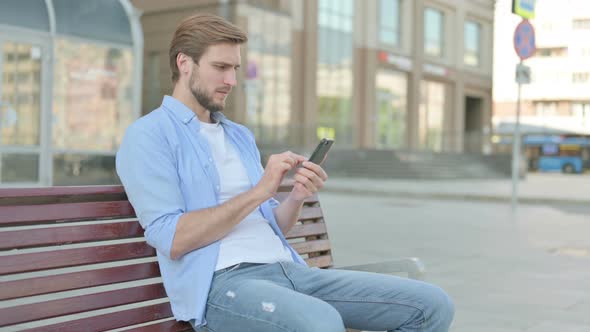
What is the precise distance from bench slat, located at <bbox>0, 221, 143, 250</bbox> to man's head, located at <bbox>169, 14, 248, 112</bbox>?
1.77 feet

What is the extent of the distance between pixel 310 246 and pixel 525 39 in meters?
11.6

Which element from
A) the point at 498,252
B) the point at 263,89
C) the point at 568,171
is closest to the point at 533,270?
the point at 498,252

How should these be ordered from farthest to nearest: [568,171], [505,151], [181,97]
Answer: [568,171] → [505,151] → [181,97]

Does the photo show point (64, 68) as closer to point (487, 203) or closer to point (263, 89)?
point (487, 203)

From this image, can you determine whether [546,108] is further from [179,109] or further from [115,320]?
[115,320]

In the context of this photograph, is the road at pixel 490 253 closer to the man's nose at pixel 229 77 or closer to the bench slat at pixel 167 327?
the bench slat at pixel 167 327

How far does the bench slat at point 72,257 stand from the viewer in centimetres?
234

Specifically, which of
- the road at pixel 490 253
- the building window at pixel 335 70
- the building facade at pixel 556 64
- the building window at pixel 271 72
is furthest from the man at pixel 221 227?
the building facade at pixel 556 64

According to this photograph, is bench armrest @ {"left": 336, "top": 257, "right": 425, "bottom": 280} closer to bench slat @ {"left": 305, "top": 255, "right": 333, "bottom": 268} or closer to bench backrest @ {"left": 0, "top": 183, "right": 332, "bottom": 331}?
bench slat @ {"left": 305, "top": 255, "right": 333, "bottom": 268}

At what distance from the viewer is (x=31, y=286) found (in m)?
2.36

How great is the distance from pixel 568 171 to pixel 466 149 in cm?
1658

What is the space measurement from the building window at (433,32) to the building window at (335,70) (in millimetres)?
8508

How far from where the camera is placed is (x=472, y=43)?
5175 cm

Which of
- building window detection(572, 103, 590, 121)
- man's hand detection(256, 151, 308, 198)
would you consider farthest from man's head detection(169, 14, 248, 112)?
building window detection(572, 103, 590, 121)
